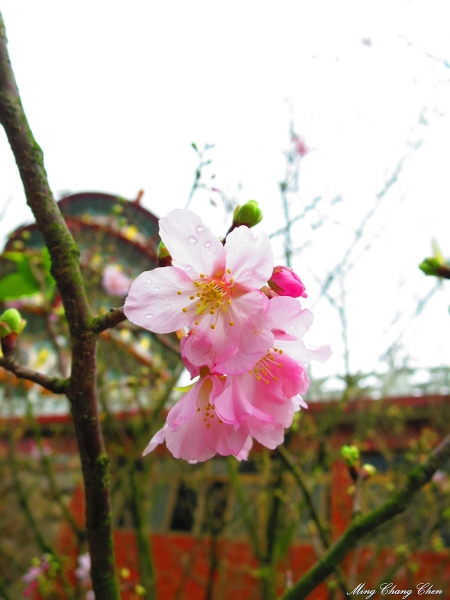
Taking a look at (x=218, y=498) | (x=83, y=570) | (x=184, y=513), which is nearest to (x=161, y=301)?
(x=83, y=570)

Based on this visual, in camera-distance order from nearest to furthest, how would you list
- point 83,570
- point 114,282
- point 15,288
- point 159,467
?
1. point 15,288
2. point 83,570
3. point 114,282
4. point 159,467

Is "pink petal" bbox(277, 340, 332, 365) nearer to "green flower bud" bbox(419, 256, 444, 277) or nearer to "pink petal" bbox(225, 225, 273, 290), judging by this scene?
"pink petal" bbox(225, 225, 273, 290)

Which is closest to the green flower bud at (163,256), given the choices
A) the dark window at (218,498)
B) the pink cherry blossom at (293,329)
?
the pink cherry blossom at (293,329)

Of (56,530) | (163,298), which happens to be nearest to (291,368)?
(163,298)

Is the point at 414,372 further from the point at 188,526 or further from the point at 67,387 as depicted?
the point at 67,387

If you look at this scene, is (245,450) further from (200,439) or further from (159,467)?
(159,467)
